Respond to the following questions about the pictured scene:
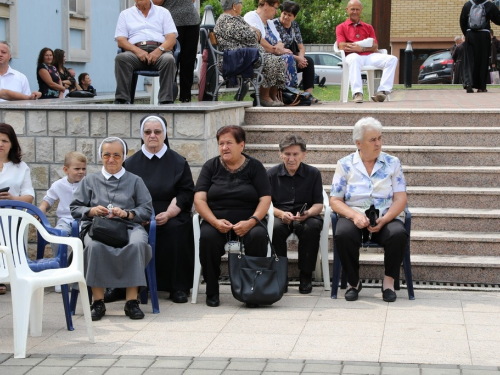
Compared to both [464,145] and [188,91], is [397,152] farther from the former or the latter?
[188,91]

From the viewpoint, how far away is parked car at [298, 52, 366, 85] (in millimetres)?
27997

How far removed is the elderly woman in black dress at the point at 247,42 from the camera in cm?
1096

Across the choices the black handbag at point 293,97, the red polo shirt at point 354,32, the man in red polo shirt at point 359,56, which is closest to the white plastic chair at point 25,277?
the black handbag at point 293,97

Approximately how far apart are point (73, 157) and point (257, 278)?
6.33 feet

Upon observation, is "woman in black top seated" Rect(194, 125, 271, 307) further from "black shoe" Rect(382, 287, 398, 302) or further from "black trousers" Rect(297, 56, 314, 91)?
"black trousers" Rect(297, 56, 314, 91)

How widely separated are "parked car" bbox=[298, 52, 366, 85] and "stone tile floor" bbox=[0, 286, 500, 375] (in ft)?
67.7

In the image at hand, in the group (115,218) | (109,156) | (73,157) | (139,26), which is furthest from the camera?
(139,26)

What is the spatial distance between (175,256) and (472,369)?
2.93 meters

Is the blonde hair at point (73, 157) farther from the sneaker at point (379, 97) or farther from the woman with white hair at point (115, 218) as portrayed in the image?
the sneaker at point (379, 97)

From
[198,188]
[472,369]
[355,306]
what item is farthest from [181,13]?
[472,369]

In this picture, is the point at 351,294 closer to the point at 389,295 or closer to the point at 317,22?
the point at 389,295

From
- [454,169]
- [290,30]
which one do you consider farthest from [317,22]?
[454,169]

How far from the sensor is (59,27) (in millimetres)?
16094

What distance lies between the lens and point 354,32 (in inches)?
532
